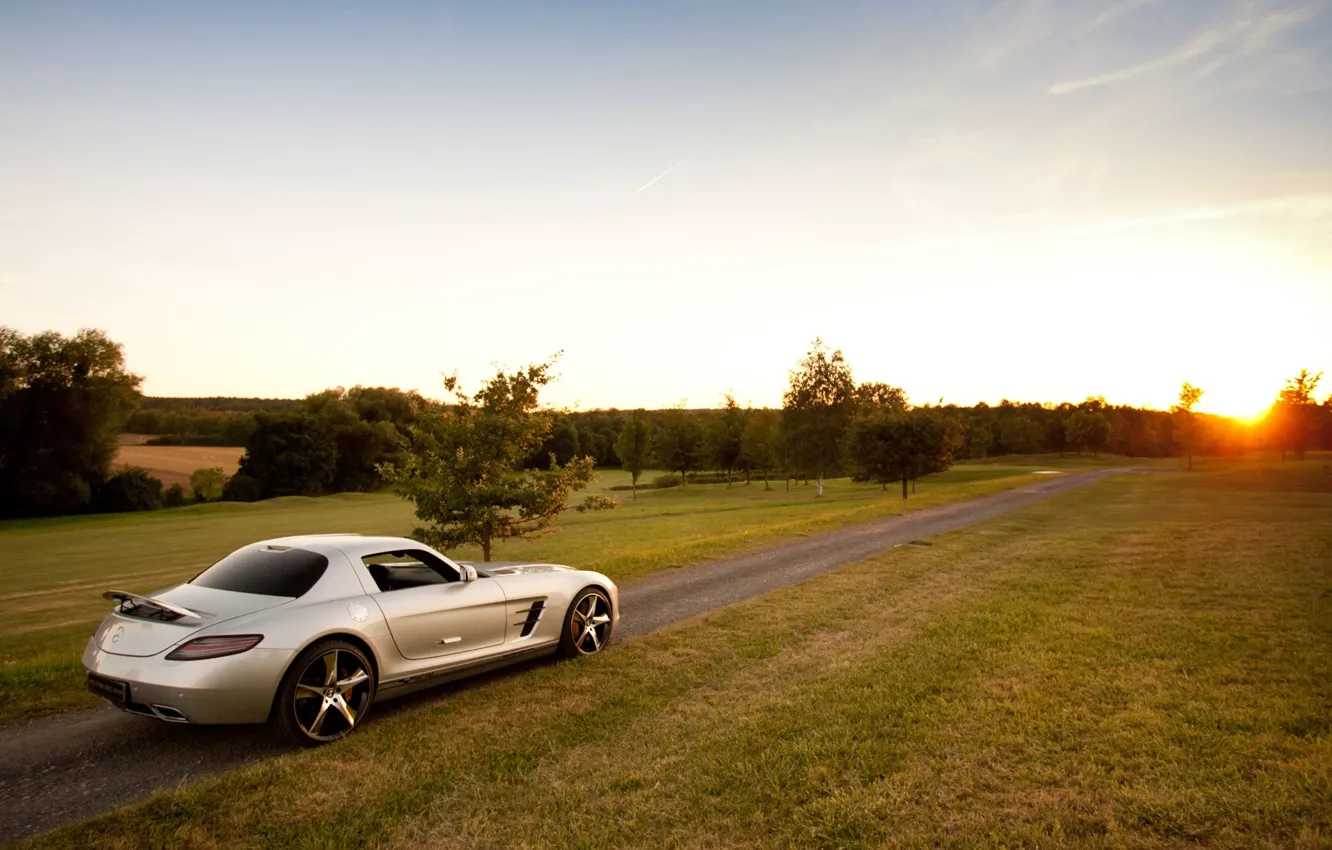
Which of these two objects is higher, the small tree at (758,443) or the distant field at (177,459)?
the small tree at (758,443)

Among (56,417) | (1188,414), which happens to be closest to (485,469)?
(56,417)

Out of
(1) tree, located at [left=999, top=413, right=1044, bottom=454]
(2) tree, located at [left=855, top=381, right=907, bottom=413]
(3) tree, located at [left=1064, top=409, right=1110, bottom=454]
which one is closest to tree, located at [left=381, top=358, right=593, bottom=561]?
(2) tree, located at [left=855, top=381, right=907, bottom=413]

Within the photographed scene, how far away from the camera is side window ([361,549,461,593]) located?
6520 millimetres

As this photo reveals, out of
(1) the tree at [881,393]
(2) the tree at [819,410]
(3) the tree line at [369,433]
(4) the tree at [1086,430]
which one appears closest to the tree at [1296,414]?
(3) the tree line at [369,433]

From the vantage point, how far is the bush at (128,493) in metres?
55.9

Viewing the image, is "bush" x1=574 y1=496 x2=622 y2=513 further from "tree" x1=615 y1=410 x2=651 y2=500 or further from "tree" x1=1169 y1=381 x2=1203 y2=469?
"tree" x1=1169 y1=381 x2=1203 y2=469

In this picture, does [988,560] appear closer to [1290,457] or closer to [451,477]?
[451,477]

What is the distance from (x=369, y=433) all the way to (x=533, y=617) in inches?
3137

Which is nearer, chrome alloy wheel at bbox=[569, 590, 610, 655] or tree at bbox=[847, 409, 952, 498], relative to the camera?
chrome alloy wheel at bbox=[569, 590, 610, 655]

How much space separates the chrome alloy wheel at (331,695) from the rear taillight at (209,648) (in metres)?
0.52

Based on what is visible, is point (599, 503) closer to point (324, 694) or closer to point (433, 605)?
point (433, 605)

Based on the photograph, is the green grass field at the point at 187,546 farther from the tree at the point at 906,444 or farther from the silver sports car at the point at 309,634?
the tree at the point at 906,444

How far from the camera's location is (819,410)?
194 ft

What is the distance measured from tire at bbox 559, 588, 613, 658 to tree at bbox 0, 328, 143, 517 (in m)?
62.5
